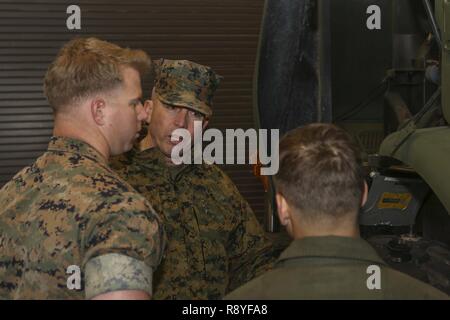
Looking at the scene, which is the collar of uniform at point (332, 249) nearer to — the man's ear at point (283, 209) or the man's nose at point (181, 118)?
the man's ear at point (283, 209)

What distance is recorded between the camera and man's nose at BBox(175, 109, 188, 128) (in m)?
3.17

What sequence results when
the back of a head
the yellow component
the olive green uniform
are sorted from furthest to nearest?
the yellow component
the back of a head
the olive green uniform

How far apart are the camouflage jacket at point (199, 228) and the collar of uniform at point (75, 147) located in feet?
3.52

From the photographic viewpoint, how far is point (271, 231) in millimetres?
5090

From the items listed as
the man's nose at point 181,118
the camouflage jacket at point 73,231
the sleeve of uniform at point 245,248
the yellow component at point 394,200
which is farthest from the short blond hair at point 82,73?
the yellow component at point 394,200

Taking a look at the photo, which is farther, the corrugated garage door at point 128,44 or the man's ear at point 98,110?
the corrugated garage door at point 128,44

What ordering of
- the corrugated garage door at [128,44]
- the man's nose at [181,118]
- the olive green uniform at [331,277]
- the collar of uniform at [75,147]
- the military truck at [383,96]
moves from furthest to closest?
the corrugated garage door at [128,44] < the military truck at [383,96] < the man's nose at [181,118] < the collar of uniform at [75,147] < the olive green uniform at [331,277]

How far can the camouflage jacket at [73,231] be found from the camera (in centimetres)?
179

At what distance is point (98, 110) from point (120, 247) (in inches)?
18.6

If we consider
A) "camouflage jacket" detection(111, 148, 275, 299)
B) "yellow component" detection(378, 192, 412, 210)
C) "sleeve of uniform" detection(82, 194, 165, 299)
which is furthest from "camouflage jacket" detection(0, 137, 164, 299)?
"yellow component" detection(378, 192, 412, 210)

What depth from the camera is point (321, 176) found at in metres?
1.77

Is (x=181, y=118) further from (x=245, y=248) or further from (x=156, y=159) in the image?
(x=245, y=248)

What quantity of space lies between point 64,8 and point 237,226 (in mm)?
5706

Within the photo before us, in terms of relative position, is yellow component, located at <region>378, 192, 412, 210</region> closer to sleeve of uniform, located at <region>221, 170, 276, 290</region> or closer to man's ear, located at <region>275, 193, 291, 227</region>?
sleeve of uniform, located at <region>221, 170, 276, 290</region>
